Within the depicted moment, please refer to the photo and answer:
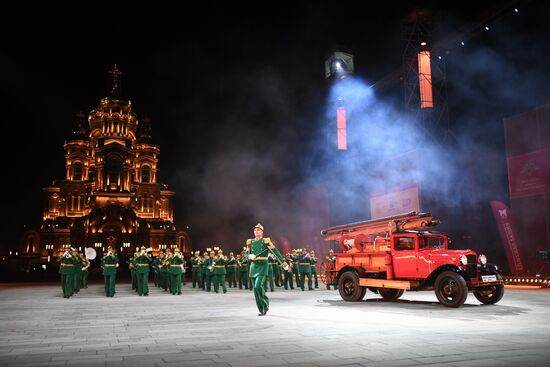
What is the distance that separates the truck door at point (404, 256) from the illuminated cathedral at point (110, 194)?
2007 inches


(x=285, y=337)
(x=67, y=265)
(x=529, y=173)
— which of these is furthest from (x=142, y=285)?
(x=529, y=173)

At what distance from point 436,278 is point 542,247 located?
34.5 ft

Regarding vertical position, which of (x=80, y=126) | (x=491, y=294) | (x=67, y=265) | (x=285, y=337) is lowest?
(x=285, y=337)

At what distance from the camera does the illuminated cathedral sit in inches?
2345

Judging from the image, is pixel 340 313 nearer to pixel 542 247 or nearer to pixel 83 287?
pixel 542 247

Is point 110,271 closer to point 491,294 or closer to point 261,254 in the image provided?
point 261,254

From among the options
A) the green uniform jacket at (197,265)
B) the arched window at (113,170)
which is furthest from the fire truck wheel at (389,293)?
the arched window at (113,170)

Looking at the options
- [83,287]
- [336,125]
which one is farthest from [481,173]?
[83,287]

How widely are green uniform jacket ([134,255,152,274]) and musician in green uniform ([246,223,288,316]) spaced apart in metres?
8.59

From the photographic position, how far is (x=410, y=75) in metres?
23.8

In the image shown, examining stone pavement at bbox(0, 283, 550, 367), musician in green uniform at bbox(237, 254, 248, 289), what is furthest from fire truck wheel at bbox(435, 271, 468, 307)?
musician in green uniform at bbox(237, 254, 248, 289)

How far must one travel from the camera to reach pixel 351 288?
43.3 feet

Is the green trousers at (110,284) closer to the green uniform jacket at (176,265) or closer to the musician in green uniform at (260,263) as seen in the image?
the green uniform jacket at (176,265)

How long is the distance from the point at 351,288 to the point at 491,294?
3.61 m
